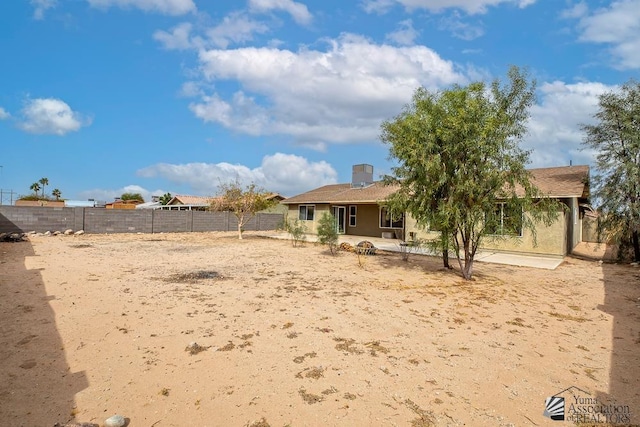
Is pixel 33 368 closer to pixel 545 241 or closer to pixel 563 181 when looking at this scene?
pixel 545 241

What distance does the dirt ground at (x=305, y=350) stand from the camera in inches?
115

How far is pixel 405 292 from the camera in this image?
24.0ft

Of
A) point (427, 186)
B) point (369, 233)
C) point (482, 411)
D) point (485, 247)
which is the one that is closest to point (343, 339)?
point (482, 411)

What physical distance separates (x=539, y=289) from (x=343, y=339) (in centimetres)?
604

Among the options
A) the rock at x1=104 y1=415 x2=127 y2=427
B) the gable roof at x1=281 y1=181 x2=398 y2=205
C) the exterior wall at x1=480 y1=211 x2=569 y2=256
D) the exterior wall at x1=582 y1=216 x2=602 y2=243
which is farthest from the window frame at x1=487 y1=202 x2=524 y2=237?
the exterior wall at x1=582 y1=216 x2=602 y2=243

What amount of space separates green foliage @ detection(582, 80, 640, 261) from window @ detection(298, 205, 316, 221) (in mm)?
15886

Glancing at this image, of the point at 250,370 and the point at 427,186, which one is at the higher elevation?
the point at 427,186

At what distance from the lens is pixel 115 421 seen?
2615 mm

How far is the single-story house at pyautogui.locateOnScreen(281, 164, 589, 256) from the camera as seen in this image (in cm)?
1321

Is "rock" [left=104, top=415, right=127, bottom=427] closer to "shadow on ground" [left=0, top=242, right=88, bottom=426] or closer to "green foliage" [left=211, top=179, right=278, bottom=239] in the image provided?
"shadow on ground" [left=0, top=242, right=88, bottom=426]

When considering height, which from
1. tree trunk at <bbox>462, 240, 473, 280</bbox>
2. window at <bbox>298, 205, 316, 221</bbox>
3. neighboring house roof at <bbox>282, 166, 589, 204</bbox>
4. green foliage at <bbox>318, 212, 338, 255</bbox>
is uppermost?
neighboring house roof at <bbox>282, 166, 589, 204</bbox>

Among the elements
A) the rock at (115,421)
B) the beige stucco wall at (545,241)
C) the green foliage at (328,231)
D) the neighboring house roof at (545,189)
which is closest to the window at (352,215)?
the neighboring house roof at (545,189)

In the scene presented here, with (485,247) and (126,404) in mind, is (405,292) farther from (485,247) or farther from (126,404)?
(485,247)

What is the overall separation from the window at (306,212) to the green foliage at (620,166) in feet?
52.1
